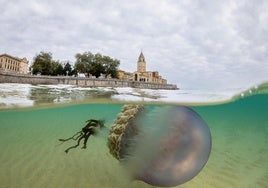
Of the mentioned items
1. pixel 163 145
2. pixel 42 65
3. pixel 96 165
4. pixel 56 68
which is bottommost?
pixel 96 165

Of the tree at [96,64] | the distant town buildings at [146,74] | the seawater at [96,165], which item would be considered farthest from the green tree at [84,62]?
the seawater at [96,165]

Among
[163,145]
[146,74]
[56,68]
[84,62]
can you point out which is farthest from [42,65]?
[163,145]

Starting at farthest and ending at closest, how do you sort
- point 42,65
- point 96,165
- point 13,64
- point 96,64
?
point 96,64, point 13,64, point 42,65, point 96,165

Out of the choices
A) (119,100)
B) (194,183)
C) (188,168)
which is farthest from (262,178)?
Result: (119,100)

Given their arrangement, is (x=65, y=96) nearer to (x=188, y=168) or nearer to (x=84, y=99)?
(x=84, y=99)

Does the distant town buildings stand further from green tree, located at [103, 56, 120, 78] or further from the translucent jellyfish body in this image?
the translucent jellyfish body

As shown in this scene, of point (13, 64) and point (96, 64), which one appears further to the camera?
point (96, 64)

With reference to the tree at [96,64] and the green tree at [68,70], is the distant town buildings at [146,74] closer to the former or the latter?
the tree at [96,64]

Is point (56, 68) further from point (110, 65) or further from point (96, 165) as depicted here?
point (96, 165)

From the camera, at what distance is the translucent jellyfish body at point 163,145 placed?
3943 mm

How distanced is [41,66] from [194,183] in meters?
19.4

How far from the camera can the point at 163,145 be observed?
13.0 ft

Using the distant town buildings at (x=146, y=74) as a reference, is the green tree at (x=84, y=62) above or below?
above

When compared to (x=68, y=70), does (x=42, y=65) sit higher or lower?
higher
